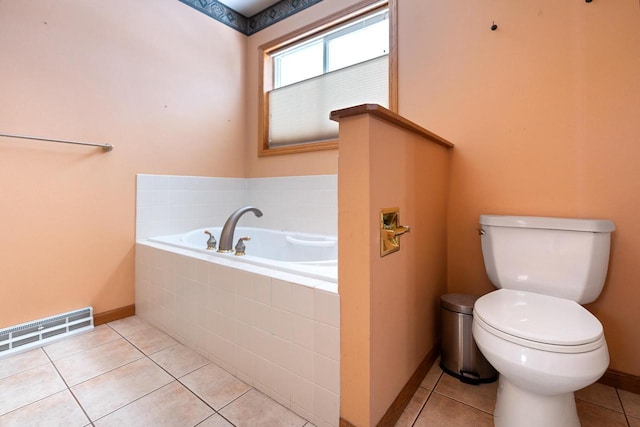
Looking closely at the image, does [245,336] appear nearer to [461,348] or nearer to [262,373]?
[262,373]

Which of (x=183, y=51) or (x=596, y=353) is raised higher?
(x=183, y=51)

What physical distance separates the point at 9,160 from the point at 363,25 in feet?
7.52

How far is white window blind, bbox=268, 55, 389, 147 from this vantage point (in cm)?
203

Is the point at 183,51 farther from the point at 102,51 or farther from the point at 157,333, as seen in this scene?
the point at 157,333

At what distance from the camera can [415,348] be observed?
1318 millimetres

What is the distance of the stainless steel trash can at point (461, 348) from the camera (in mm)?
1345

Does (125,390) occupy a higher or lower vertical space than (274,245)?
lower

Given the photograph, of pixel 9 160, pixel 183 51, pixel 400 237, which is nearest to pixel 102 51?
pixel 183 51

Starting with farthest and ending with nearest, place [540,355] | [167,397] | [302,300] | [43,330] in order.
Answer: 1. [43,330]
2. [167,397]
3. [302,300]
4. [540,355]

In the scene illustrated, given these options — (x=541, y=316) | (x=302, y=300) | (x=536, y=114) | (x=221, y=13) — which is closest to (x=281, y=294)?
(x=302, y=300)

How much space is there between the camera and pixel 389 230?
1037 millimetres

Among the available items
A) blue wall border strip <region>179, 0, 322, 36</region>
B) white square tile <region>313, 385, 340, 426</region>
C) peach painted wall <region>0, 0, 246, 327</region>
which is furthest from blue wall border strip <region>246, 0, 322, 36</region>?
white square tile <region>313, 385, 340, 426</region>

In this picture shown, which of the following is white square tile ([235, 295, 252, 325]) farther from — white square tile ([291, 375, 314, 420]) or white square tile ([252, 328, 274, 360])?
white square tile ([291, 375, 314, 420])

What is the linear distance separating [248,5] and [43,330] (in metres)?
2.76
